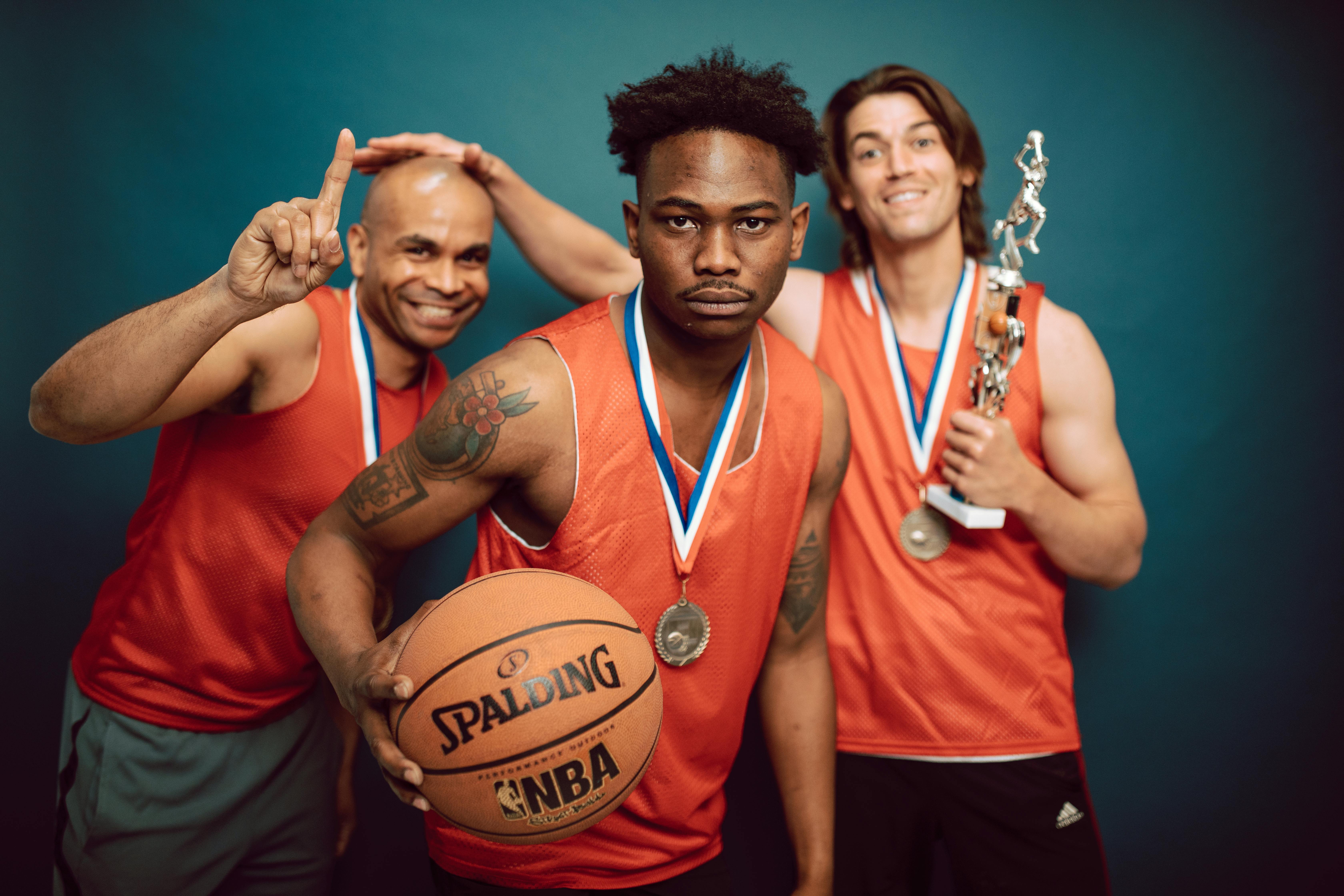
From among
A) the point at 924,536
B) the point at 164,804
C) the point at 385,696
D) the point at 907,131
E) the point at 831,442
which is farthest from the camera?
the point at 907,131

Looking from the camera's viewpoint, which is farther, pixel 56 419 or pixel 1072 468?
pixel 1072 468

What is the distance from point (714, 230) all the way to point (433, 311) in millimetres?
902

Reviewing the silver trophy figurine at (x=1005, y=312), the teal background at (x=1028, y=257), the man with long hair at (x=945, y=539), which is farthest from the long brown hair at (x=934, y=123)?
the teal background at (x=1028, y=257)

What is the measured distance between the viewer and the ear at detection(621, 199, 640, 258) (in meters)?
1.53

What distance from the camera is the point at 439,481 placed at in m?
1.39

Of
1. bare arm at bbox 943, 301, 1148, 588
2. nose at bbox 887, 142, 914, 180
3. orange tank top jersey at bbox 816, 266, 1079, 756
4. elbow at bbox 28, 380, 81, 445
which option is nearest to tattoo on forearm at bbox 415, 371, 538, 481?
elbow at bbox 28, 380, 81, 445

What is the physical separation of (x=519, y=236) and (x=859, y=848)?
6.36 feet

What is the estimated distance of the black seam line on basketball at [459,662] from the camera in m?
1.10

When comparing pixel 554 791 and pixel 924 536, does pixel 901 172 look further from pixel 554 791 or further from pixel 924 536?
pixel 554 791

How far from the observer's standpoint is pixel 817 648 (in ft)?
6.00

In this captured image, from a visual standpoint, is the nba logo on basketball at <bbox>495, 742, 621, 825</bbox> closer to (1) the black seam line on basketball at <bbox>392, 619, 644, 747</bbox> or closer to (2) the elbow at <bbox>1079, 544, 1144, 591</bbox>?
(1) the black seam line on basketball at <bbox>392, 619, 644, 747</bbox>

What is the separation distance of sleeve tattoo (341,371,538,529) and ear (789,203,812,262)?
65 cm

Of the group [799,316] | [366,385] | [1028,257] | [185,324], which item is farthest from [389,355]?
[1028,257]

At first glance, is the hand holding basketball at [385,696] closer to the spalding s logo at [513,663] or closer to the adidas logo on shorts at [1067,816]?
the spalding s logo at [513,663]
